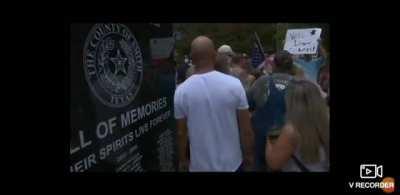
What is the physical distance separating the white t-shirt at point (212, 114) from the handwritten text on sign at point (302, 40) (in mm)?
435

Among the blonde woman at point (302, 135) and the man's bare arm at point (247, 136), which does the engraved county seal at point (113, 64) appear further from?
the blonde woman at point (302, 135)

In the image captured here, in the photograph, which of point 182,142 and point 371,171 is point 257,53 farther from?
point 371,171

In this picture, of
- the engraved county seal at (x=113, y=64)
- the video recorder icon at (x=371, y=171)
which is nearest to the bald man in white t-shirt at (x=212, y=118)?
the engraved county seal at (x=113, y=64)

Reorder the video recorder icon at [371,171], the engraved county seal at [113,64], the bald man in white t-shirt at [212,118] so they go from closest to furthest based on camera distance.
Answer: the engraved county seal at [113,64] → the bald man in white t-shirt at [212,118] → the video recorder icon at [371,171]

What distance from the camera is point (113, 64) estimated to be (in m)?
3.79

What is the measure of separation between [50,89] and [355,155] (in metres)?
2.16

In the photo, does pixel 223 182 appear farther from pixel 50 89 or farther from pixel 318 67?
pixel 50 89

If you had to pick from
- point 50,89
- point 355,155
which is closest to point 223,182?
point 355,155

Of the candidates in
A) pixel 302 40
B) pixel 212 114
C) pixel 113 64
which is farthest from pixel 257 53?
pixel 113 64

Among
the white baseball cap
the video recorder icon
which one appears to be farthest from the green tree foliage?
the video recorder icon

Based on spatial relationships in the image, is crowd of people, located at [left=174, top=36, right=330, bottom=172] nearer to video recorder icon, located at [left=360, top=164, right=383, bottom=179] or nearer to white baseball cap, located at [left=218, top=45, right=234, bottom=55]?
white baseball cap, located at [left=218, top=45, right=234, bottom=55]

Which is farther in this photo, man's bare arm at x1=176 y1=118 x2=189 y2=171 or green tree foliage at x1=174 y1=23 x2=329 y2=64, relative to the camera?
man's bare arm at x1=176 y1=118 x2=189 y2=171

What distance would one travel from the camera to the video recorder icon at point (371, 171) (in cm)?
416

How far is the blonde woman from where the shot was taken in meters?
4.00
